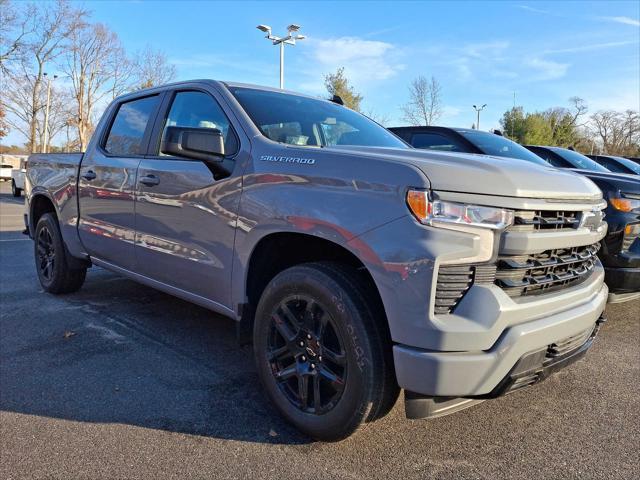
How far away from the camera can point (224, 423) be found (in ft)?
9.10

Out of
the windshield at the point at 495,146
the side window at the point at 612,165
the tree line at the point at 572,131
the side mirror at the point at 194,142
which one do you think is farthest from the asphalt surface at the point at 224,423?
the tree line at the point at 572,131

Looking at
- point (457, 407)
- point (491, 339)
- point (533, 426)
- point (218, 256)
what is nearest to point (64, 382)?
point (218, 256)

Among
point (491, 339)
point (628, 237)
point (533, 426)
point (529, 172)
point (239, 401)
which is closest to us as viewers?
point (491, 339)

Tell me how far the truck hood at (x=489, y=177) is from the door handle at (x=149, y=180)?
1500mm

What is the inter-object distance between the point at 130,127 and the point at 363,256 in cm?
291

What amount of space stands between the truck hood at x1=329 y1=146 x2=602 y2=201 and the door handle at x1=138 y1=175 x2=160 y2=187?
1.50 metres

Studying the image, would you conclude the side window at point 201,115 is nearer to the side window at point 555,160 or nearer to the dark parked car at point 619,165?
the side window at point 555,160

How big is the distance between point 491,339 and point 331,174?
3.39ft

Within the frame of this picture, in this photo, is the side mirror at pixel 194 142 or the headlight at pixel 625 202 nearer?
the side mirror at pixel 194 142

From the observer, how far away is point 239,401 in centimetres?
303

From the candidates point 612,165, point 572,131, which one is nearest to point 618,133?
point 572,131

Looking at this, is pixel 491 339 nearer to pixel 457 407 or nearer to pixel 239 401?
pixel 457 407

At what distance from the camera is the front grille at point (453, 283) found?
208 centimetres

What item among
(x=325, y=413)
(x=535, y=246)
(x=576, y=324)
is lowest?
(x=325, y=413)
